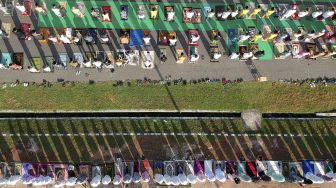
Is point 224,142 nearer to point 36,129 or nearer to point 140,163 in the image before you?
point 140,163

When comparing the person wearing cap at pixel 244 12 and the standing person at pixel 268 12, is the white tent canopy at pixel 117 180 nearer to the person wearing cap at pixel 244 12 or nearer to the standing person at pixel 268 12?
the person wearing cap at pixel 244 12

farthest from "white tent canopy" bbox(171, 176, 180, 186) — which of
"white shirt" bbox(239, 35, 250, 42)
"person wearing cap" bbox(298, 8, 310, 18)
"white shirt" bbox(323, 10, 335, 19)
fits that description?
"white shirt" bbox(323, 10, 335, 19)

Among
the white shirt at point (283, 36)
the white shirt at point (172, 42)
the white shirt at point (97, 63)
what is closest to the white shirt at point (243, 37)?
the white shirt at point (283, 36)

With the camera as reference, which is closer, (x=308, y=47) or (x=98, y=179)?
(x=98, y=179)

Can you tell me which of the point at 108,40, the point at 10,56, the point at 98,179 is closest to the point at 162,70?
the point at 108,40

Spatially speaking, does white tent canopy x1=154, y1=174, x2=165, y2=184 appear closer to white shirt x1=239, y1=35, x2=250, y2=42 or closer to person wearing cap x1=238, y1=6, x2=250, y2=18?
white shirt x1=239, y1=35, x2=250, y2=42

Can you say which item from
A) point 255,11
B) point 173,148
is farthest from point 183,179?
point 255,11

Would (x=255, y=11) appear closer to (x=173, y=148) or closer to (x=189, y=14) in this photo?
(x=189, y=14)

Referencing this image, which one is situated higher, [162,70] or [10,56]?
[162,70]
